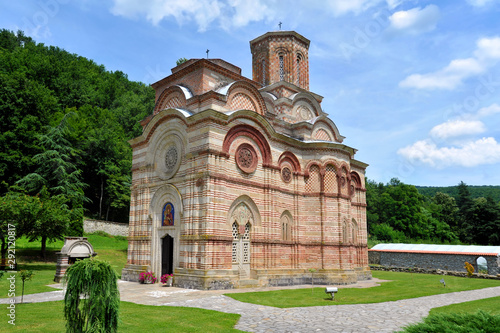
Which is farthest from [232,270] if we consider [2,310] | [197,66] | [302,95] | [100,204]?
[100,204]

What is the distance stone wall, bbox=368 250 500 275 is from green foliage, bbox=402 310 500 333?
23777 millimetres

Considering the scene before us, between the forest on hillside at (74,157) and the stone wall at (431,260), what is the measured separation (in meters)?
15.6

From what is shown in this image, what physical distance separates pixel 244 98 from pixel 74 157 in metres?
22.8

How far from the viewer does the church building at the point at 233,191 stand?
51.3 ft

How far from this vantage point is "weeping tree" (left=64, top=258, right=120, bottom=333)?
5.27 meters

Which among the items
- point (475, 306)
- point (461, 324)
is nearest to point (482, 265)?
point (475, 306)

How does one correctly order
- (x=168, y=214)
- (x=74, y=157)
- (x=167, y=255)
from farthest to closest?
(x=74, y=157) → (x=167, y=255) → (x=168, y=214)

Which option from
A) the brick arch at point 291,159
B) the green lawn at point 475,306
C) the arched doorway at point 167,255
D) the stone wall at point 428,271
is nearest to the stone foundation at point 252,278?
the arched doorway at point 167,255

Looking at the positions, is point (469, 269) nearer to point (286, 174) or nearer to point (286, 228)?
point (286, 228)

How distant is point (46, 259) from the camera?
2358cm

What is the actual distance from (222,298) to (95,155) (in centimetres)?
2843

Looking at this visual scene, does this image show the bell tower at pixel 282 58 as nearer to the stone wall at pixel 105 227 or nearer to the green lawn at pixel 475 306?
the green lawn at pixel 475 306

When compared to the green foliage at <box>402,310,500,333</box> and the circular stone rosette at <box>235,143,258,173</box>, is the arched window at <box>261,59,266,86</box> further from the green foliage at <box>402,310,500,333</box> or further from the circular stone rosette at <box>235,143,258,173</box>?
the green foliage at <box>402,310,500,333</box>

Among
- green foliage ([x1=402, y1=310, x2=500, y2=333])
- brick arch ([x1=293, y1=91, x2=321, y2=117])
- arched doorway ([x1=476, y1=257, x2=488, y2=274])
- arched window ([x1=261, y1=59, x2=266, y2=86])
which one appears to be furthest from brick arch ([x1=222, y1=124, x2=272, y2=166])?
arched doorway ([x1=476, y1=257, x2=488, y2=274])
